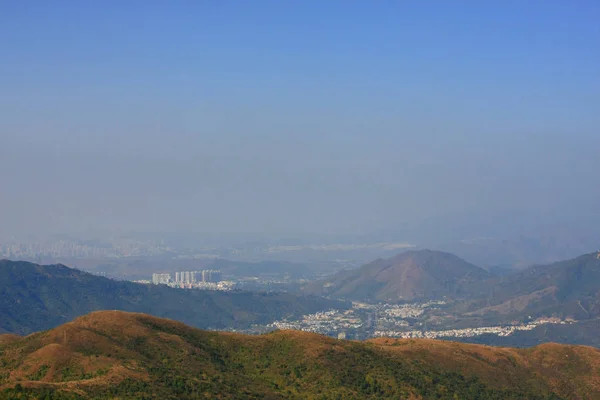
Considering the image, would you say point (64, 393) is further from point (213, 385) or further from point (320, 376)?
point (320, 376)

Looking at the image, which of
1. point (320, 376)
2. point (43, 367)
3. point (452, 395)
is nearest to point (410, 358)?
point (452, 395)

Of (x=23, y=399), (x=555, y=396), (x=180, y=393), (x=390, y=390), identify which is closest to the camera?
(x=23, y=399)

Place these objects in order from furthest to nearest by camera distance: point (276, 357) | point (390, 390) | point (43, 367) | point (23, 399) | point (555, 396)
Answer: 1. point (555, 396)
2. point (276, 357)
3. point (390, 390)
4. point (43, 367)
5. point (23, 399)

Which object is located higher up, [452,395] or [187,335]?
[187,335]

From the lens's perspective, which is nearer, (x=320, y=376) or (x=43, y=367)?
(x=43, y=367)

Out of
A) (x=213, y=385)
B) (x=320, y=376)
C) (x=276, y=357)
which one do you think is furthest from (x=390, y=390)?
(x=213, y=385)

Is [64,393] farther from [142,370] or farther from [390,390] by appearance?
[390,390]
